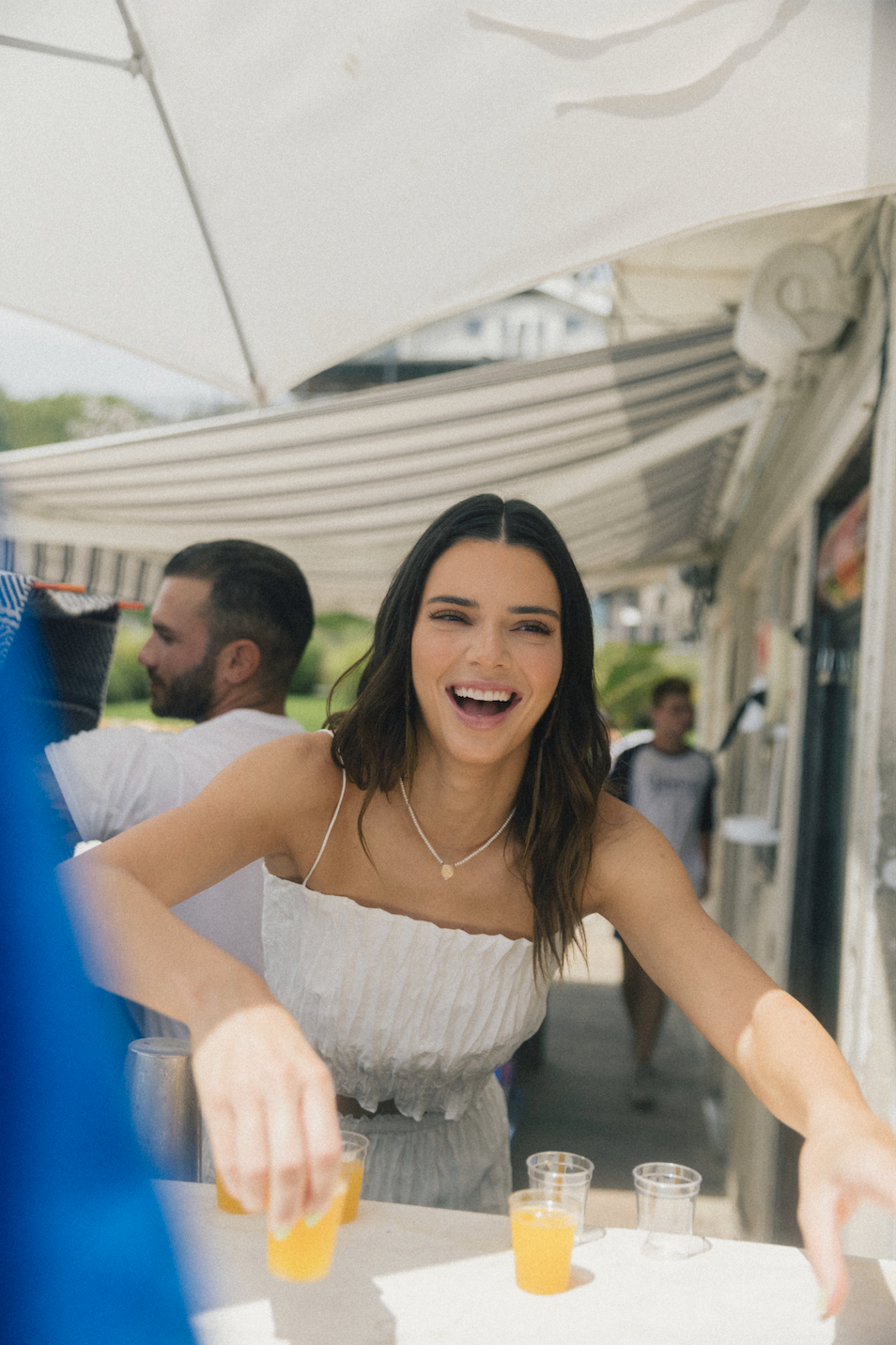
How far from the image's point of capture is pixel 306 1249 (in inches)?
46.3

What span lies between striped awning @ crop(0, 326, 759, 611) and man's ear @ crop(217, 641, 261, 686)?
1.75m

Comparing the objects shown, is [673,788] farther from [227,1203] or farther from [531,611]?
[227,1203]

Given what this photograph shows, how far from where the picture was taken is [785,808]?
4.44m

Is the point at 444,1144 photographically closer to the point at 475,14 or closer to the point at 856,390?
the point at 475,14

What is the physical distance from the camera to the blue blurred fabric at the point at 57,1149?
40.3 inches

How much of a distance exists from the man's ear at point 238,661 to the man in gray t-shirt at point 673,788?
3.64 m

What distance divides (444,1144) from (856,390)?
2470 mm

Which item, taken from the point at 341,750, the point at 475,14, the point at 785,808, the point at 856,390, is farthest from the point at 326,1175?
the point at 785,808

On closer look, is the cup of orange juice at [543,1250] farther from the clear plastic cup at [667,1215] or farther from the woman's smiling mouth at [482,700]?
the woman's smiling mouth at [482,700]

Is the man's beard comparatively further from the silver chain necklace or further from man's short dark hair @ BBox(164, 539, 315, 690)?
the silver chain necklace

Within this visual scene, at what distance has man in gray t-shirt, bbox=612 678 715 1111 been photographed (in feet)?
19.9

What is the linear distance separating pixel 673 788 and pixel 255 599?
3980 millimetres

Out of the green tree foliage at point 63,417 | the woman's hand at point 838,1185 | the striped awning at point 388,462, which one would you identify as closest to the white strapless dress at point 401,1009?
the woman's hand at point 838,1185

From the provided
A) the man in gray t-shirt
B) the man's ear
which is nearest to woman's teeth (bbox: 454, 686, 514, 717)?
the man's ear
